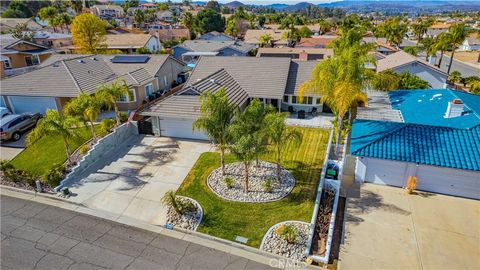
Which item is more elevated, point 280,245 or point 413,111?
point 413,111

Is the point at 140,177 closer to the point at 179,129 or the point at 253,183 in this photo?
the point at 179,129

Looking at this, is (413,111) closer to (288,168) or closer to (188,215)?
(288,168)

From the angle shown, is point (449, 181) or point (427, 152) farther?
point (427, 152)

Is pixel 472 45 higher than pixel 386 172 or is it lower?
higher

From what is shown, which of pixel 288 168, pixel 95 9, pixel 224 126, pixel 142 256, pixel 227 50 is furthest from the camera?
pixel 95 9

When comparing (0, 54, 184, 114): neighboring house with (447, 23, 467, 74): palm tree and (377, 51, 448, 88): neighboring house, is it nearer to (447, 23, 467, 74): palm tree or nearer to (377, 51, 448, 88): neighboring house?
(377, 51, 448, 88): neighboring house

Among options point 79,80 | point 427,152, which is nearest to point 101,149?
point 79,80

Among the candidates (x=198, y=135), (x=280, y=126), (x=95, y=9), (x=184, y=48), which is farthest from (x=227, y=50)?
(x=95, y=9)

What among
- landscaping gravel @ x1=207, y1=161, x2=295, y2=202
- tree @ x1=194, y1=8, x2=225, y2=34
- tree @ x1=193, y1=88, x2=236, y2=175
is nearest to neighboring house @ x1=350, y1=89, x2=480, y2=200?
landscaping gravel @ x1=207, y1=161, x2=295, y2=202
